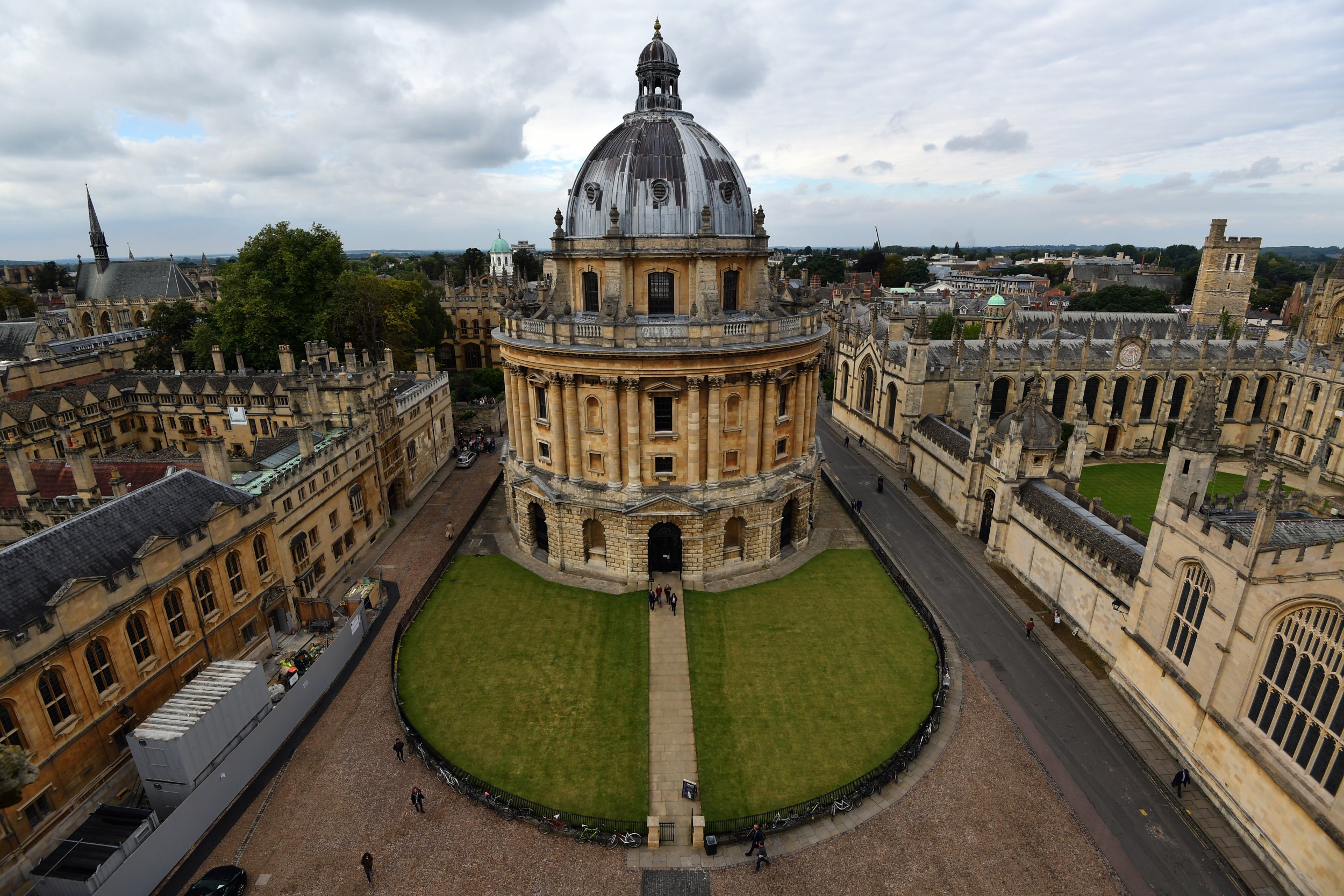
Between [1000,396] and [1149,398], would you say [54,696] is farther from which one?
[1149,398]

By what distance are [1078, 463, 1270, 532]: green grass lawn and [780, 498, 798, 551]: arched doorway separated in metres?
22.6

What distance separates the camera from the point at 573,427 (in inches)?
A: 1389

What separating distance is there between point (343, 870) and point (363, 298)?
180 ft

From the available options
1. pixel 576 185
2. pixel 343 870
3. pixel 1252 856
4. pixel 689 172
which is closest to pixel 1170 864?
pixel 1252 856

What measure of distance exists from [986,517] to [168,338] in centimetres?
7883

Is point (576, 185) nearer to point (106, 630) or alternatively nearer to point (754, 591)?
point (754, 591)

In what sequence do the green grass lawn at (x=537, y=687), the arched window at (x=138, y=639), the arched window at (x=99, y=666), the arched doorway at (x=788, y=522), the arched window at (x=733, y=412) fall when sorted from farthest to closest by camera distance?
the arched doorway at (x=788, y=522) < the arched window at (x=733, y=412) < the green grass lawn at (x=537, y=687) < the arched window at (x=138, y=639) < the arched window at (x=99, y=666)

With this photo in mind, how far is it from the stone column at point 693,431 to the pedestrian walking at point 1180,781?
23.0 metres

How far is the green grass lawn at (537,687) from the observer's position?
23469mm

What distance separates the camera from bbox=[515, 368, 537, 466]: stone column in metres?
37.0

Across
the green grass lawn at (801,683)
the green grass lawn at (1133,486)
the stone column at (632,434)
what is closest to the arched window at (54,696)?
the green grass lawn at (801,683)

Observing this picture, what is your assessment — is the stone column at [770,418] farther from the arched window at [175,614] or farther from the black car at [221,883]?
the black car at [221,883]

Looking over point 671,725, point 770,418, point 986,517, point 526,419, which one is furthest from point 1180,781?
point 526,419

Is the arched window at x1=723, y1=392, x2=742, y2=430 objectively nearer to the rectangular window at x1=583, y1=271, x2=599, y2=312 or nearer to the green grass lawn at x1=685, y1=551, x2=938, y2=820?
the green grass lawn at x1=685, y1=551, x2=938, y2=820
